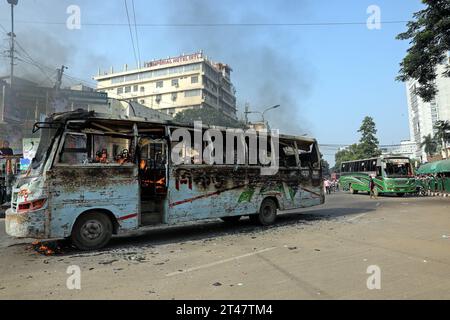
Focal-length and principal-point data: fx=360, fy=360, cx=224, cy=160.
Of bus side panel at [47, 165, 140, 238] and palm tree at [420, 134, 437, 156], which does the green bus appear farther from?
palm tree at [420, 134, 437, 156]

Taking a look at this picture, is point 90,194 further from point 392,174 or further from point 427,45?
point 392,174

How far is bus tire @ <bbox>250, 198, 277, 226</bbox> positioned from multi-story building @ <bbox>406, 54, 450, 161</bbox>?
62290 millimetres

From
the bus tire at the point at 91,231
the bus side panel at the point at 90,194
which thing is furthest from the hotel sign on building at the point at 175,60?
the bus tire at the point at 91,231

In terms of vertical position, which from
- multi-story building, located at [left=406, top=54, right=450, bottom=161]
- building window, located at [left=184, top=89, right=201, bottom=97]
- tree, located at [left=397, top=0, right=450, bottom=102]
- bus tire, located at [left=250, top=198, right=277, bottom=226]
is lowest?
bus tire, located at [left=250, top=198, right=277, bottom=226]

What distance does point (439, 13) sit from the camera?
1755cm

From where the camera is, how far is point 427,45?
61.0ft

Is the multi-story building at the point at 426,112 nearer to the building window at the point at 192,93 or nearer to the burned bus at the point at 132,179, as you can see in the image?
the building window at the point at 192,93

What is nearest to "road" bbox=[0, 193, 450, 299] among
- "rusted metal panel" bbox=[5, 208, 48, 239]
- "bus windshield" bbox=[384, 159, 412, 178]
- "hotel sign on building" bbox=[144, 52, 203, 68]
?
"rusted metal panel" bbox=[5, 208, 48, 239]

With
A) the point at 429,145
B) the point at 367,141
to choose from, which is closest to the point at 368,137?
the point at 367,141

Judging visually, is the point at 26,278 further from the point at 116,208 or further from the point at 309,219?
the point at 309,219

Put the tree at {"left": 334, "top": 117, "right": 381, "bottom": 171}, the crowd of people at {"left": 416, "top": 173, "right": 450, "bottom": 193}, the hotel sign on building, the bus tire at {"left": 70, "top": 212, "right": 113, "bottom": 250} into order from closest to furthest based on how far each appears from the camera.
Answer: the bus tire at {"left": 70, "top": 212, "right": 113, "bottom": 250}, the crowd of people at {"left": 416, "top": 173, "right": 450, "bottom": 193}, the tree at {"left": 334, "top": 117, "right": 381, "bottom": 171}, the hotel sign on building

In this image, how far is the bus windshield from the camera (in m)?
24.4

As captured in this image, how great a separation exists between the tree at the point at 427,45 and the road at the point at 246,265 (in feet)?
38.9

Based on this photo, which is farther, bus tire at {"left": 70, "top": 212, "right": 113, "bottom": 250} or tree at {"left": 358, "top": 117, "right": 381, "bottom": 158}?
tree at {"left": 358, "top": 117, "right": 381, "bottom": 158}
